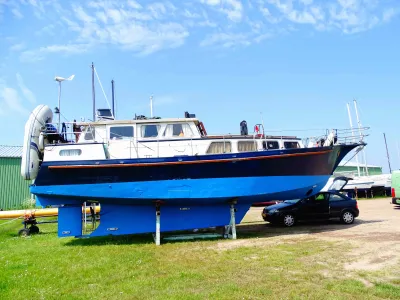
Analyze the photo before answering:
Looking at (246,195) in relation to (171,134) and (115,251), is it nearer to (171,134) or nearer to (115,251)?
(171,134)

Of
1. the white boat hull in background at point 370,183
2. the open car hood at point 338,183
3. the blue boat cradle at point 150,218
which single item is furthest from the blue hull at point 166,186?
the white boat hull in background at point 370,183

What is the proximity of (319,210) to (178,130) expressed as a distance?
6.59m

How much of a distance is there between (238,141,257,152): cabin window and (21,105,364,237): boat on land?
0.04m

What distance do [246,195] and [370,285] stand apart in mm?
5662

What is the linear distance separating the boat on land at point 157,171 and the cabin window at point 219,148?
3cm

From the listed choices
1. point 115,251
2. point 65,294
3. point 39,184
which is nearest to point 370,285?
point 65,294

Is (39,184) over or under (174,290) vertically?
over

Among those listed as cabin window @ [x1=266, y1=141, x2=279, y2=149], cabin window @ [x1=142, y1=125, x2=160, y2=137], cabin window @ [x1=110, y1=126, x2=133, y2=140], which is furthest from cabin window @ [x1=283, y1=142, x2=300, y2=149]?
cabin window @ [x1=110, y1=126, x2=133, y2=140]

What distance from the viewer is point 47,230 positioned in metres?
14.9

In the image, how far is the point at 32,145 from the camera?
10648 mm

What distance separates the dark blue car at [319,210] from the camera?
13086 millimetres

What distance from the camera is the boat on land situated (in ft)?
34.5

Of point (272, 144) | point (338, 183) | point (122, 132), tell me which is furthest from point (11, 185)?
point (338, 183)

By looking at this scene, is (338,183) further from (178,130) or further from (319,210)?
(178,130)
